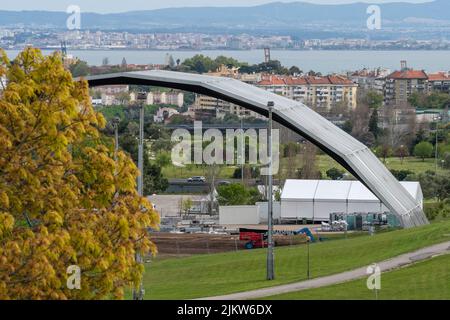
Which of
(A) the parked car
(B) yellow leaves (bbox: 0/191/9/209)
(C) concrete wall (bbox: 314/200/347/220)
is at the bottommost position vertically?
(A) the parked car

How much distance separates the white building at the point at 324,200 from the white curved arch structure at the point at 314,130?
2.25 meters

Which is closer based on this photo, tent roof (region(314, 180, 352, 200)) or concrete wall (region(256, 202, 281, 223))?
tent roof (region(314, 180, 352, 200))

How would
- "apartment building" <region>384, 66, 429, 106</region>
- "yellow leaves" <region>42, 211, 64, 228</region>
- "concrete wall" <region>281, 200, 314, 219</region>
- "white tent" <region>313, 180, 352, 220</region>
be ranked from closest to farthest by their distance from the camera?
"yellow leaves" <region>42, 211, 64, 228</region> → "white tent" <region>313, 180, 352, 220</region> → "concrete wall" <region>281, 200, 314, 219</region> → "apartment building" <region>384, 66, 429, 106</region>

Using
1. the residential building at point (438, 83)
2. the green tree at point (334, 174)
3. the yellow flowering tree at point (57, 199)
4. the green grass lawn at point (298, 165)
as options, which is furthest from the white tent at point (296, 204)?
the residential building at point (438, 83)

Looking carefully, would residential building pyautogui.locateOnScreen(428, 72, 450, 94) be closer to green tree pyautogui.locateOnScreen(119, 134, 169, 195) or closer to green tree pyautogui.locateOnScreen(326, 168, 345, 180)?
green tree pyautogui.locateOnScreen(326, 168, 345, 180)

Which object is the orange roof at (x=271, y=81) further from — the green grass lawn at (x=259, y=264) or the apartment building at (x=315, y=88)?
the green grass lawn at (x=259, y=264)

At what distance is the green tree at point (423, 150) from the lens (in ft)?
228

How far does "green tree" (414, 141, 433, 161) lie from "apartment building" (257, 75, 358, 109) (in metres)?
55.4

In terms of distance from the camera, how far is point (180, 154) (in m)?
66.4

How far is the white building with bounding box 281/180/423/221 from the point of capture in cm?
4072

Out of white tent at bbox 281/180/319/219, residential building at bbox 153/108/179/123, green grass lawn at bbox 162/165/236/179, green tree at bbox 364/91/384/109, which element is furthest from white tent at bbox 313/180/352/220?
green tree at bbox 364/91/384/109

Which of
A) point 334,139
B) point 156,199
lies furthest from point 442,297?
point 156,199
